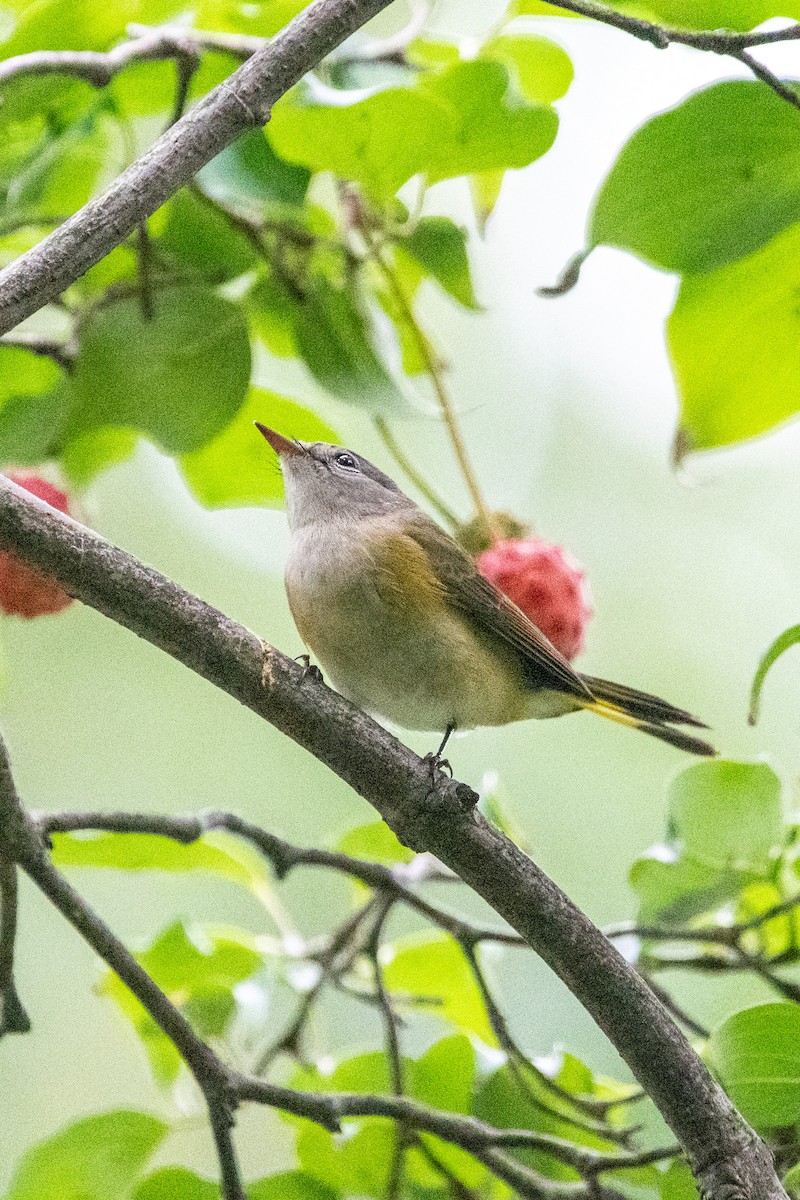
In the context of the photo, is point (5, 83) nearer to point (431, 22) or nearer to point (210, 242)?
point (210, 242)

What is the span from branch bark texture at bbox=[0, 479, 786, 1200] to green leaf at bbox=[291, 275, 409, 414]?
2.07ft

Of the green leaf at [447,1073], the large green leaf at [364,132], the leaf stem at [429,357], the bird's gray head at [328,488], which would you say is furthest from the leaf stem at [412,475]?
the green leaf at [447,1073]

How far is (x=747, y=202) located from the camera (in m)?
1.51

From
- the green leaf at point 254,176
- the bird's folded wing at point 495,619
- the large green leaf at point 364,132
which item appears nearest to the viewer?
the large green leaf at point 364,132

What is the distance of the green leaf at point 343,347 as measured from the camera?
1746 mm

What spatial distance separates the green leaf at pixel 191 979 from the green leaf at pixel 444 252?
3.05 ft

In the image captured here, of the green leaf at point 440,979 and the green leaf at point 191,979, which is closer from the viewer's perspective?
the green leaf at point 191,979

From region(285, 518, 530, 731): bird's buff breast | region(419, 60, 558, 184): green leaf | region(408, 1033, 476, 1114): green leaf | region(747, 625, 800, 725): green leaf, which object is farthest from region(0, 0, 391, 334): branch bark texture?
region(408, 1033, 476, 1114): green leaf

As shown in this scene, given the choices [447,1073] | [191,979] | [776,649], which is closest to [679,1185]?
[447,1073]

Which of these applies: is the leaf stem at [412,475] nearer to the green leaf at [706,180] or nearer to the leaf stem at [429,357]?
the leaf stem at [429,357]

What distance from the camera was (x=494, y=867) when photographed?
1219 mm

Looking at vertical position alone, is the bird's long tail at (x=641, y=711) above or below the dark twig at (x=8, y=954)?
above

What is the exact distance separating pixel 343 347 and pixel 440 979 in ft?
3.04

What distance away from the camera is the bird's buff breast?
1906 mm
